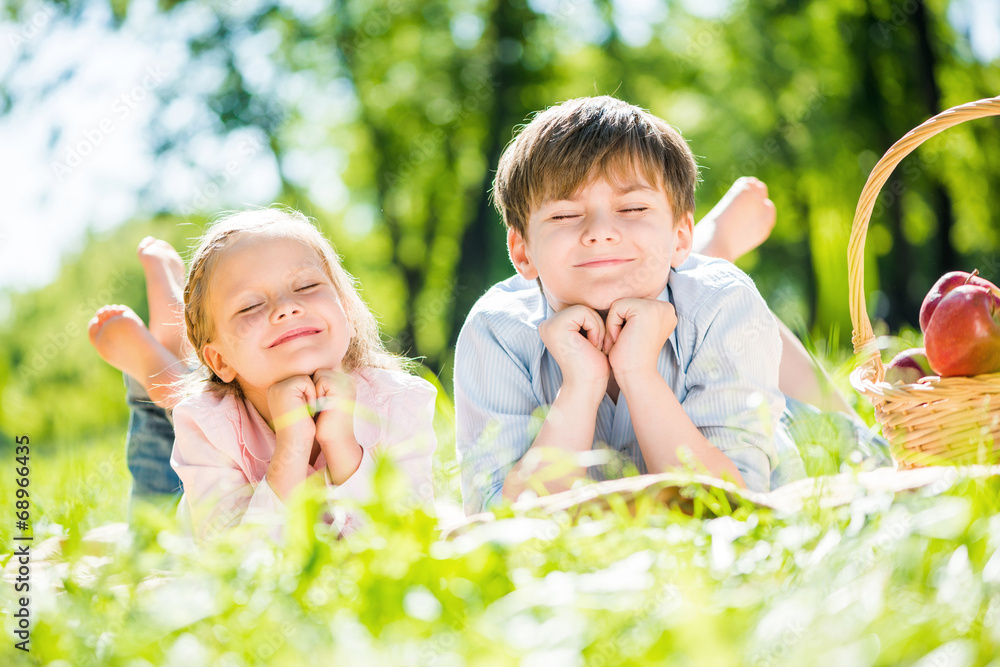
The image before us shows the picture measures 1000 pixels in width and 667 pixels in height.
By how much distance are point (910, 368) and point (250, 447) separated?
1815mm

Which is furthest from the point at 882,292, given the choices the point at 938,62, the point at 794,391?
the point at 794,391

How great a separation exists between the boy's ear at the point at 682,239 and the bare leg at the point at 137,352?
1830mm

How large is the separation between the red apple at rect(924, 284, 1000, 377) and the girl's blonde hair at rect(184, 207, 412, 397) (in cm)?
153


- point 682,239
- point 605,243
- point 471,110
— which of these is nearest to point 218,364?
point 605,243

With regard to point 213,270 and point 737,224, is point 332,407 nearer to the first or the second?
point 213,270

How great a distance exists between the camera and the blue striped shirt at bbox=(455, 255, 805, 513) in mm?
1940

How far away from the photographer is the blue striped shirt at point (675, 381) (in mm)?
1940

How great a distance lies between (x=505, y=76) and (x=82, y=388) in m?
11.6

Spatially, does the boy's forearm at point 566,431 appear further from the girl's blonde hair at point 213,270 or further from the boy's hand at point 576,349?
the girl's blonde hair at point 213,270

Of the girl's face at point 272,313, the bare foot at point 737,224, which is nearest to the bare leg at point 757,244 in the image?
the bare foot at point 737,224

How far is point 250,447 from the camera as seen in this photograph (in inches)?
82.0

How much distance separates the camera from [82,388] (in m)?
17.3

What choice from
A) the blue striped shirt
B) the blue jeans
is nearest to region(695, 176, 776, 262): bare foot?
the blue striped shirt

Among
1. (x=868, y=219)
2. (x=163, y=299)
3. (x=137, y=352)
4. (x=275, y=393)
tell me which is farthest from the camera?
(x=163, y=299)
